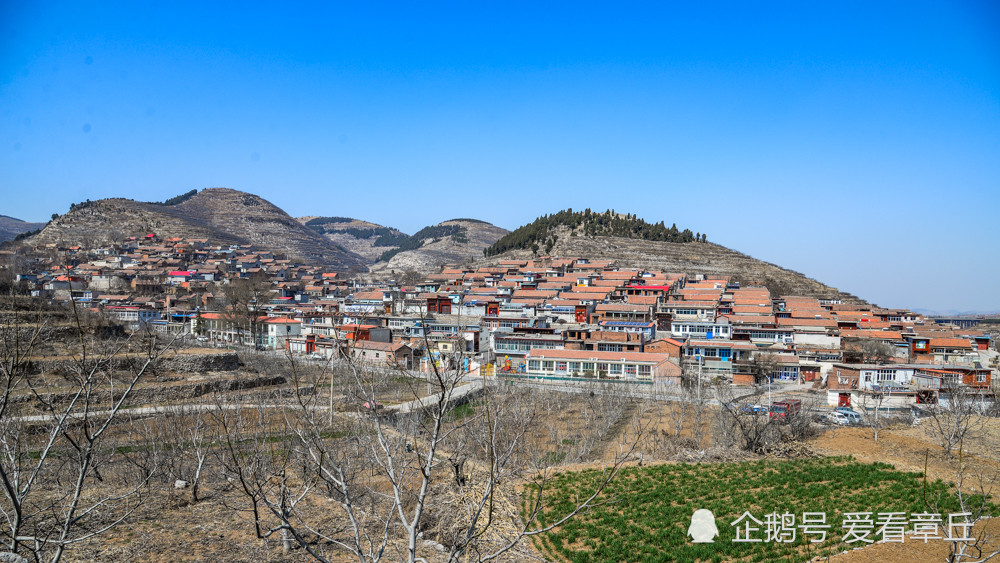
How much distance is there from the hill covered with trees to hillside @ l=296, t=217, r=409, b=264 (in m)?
85.4

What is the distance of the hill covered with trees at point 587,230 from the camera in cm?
6850

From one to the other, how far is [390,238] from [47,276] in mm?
123214

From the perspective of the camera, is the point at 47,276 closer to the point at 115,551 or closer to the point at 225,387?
the point at 225,387

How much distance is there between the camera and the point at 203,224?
9988 centimetres

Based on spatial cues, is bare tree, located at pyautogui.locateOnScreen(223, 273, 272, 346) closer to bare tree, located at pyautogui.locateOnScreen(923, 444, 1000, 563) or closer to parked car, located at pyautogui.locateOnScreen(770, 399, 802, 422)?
parked car, located at pyautogui.locateOnScreen(770, 399, 802, 422)

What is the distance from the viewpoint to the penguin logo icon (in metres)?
8.26

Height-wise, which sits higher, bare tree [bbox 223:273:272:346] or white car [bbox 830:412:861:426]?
bare tree [bbox 223:273:272:346]

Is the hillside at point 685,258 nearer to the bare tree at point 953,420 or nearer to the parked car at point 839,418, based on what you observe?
the bare tree at point 953,420

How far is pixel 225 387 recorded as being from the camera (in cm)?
2181

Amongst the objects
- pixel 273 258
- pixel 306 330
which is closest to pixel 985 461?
pixel 306 330

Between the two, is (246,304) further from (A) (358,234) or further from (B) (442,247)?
(A) (358,234)

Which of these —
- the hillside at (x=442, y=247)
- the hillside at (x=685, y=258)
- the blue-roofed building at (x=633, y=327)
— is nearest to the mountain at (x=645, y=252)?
the hillside at (x=685, y=258)

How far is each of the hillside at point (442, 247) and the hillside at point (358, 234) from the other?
59.5 feet

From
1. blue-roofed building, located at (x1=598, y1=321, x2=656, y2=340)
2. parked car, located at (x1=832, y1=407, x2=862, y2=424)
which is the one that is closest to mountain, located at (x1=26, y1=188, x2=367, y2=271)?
blue-roofed building, located at (x1=598, y1=321, x2=656, y2=340)
